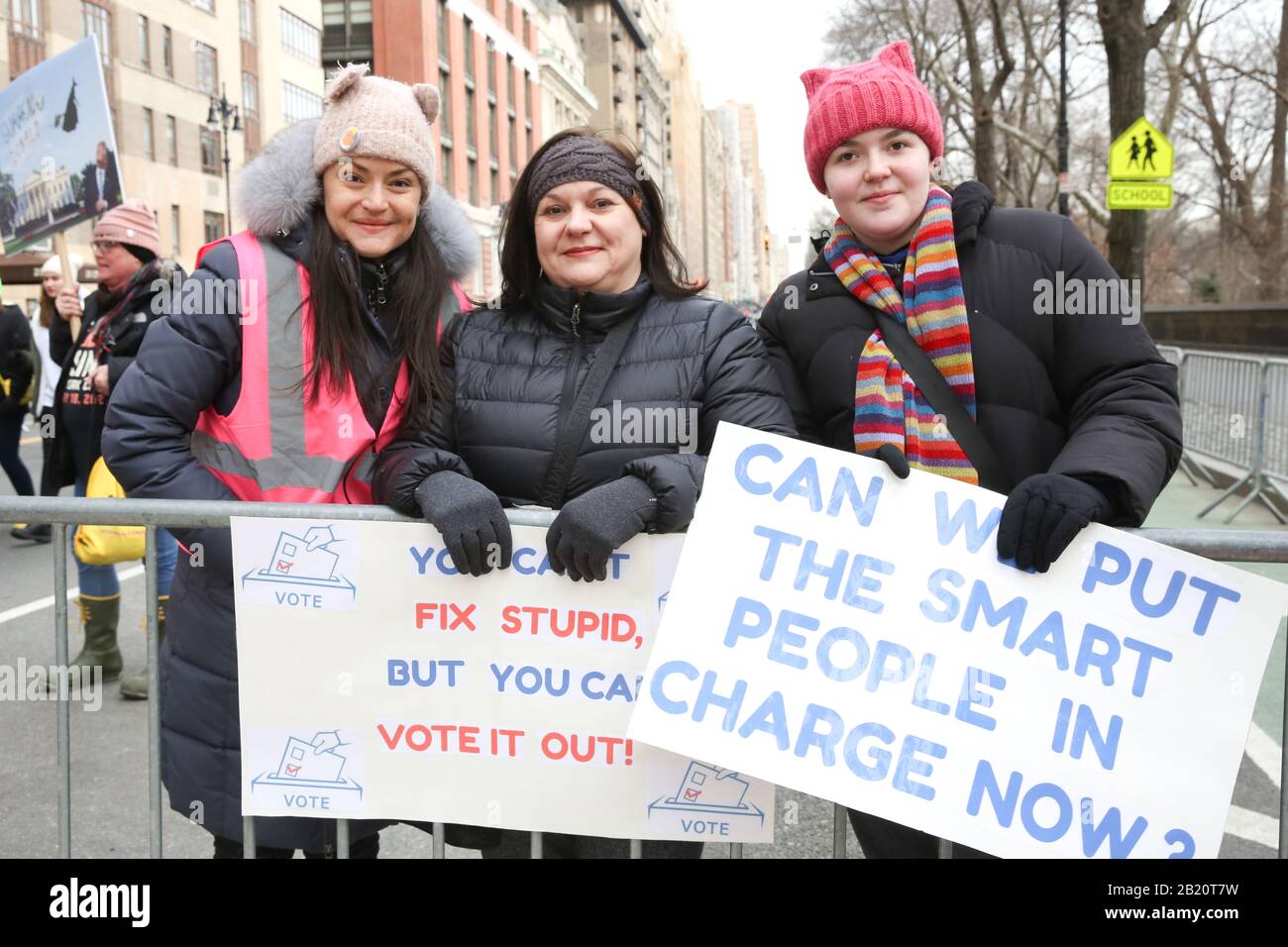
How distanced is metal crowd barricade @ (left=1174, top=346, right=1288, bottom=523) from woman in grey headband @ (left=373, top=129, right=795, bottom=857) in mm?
8299

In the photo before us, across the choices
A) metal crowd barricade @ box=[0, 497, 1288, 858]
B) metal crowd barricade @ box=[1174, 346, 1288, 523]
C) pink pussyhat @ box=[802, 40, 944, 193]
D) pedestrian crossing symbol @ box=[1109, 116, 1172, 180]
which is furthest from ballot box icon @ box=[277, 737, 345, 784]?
pedestrian crossing symbol @ box=[1109, 116, 1172, 180]

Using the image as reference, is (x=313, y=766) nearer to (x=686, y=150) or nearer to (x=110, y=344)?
(x=110, y=344)

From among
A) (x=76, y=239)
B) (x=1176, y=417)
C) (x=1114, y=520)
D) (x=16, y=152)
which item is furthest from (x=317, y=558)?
(x=76, y=239)

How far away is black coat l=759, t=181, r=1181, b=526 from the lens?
2123 mm

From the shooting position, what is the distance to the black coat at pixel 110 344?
186 inches

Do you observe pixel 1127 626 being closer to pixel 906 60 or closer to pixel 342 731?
pixel 906 60

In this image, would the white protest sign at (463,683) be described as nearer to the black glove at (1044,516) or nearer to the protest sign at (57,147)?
the black glove at (1044,516)

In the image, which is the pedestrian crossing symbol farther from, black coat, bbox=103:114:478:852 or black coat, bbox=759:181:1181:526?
black coat, bbox=103:114:478:852

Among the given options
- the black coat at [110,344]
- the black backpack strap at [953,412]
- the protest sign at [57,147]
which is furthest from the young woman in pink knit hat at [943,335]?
the protest sign at [57,147]

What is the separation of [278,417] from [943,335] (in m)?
1.47

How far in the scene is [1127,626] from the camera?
6.83 ft

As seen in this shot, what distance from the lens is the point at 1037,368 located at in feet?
7.55

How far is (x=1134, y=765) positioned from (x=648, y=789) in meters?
0.94

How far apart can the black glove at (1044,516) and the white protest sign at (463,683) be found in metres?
0.66
